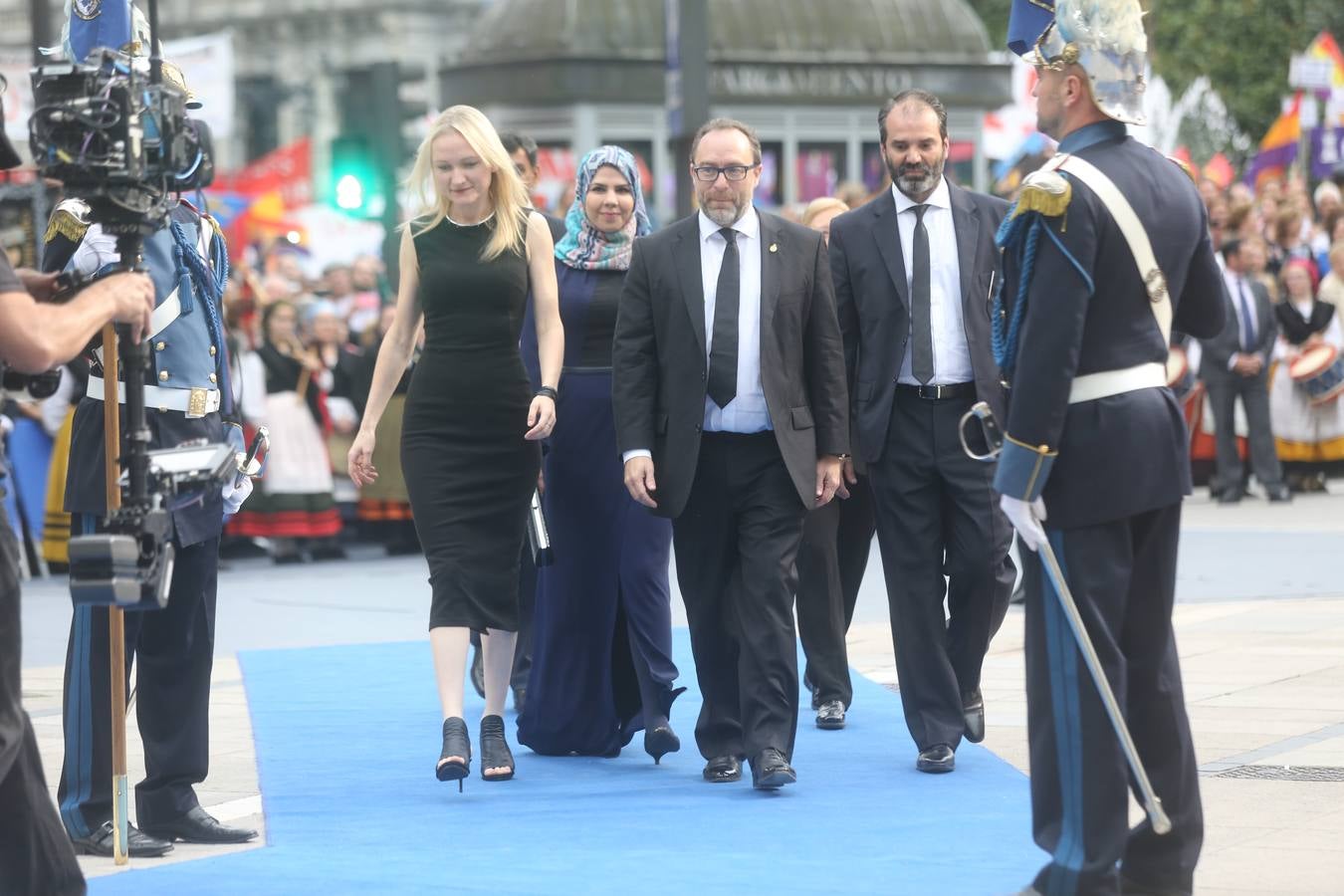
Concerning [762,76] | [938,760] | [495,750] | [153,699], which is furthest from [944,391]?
[762,76]

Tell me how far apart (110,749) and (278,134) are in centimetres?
6691

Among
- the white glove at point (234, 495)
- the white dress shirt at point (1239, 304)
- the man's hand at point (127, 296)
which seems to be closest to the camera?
the man's hand at point (127, 296)

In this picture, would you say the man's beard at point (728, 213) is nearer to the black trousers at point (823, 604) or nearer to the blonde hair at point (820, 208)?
the black trousers at point (823, 604)

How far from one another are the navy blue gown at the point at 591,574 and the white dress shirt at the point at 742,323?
2.43ft

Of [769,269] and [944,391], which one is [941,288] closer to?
[944,391]

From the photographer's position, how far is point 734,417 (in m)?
7.43

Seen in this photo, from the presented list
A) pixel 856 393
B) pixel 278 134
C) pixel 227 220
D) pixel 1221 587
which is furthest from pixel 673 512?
pixel 278 134

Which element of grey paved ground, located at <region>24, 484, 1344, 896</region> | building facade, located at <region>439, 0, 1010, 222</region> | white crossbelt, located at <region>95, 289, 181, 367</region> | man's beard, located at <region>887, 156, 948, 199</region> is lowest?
Result: grey paved ground, located at <region>24, 484, 1344, 896</region>

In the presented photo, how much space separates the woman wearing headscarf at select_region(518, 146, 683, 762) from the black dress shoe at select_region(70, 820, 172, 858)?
194 centimetres

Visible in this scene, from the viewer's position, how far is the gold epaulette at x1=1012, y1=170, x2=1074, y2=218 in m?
5.39

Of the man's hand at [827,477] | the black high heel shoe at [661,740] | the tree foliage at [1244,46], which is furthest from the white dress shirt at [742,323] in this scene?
the tree foliage at [1244,46]

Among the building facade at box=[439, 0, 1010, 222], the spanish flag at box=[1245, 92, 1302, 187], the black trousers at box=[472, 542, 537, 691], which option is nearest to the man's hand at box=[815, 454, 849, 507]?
the black trousers at box=[472, 542, 537, 691]

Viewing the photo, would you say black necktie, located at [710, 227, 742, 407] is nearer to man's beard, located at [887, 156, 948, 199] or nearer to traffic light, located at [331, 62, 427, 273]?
man's beard, located at [887, 156, 948, 199]

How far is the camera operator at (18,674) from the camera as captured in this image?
4.89m
